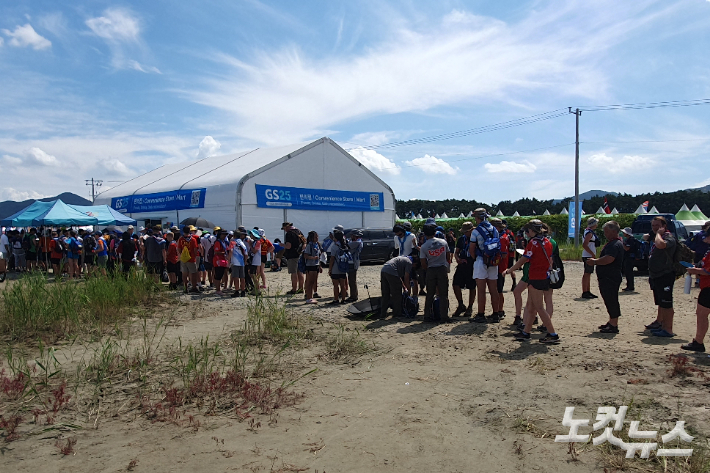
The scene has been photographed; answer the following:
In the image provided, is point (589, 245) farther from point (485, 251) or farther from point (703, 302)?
point (703, 302)

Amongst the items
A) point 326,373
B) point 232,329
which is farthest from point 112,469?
point 232,329

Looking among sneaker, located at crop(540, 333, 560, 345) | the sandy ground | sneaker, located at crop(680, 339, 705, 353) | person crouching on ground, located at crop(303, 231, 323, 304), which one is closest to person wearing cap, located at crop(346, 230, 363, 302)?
person crouching on ground, located at crop(303, 231, 323, 304)

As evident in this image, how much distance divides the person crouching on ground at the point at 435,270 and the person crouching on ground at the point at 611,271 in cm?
231

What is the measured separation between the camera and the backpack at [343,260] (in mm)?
10547

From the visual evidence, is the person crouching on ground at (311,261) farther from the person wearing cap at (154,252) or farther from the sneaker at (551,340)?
the sneaker at (551,340)

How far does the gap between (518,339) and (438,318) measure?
1.66m

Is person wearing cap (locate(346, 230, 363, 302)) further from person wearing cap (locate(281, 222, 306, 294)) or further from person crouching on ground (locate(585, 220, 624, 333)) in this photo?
person crouching on ground (locate(585, 220, 624, 333))

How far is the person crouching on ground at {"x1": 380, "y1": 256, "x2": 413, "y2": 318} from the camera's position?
898 cm

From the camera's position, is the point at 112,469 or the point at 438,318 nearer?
the point at 112,469

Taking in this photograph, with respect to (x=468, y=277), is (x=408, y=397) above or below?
below

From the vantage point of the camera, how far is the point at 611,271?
7.52 metres

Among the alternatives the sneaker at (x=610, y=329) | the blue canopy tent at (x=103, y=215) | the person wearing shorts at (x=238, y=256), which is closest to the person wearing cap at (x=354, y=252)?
the person wearing shorts at (x=238, y=256)

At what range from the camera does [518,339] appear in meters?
7.18

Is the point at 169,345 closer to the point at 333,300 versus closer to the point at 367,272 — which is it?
the point at 333,300
